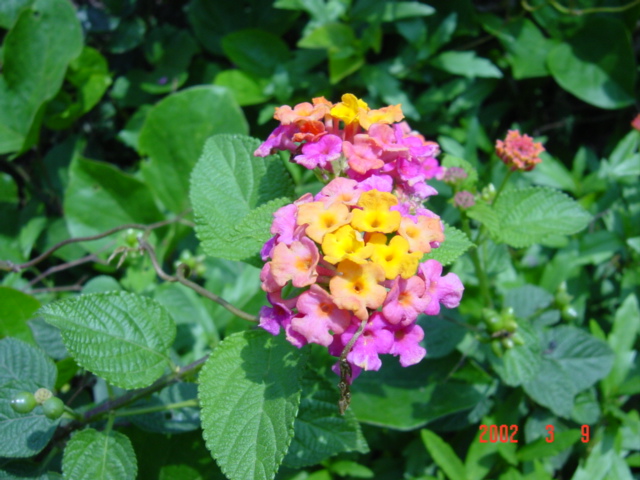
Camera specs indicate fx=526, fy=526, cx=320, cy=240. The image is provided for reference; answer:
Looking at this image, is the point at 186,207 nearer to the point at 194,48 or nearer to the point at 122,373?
the point at 194,48

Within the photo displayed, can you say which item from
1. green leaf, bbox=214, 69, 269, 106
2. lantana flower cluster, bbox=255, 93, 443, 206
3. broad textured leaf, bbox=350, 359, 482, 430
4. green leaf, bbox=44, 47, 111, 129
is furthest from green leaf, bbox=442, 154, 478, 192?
green leaf, bbox=44, 47, 111, 129

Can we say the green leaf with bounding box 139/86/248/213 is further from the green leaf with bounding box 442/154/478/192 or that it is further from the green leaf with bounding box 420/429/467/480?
the green leaf with bounding box 420/429/467/480

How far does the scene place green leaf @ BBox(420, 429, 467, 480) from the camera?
5.37 feet

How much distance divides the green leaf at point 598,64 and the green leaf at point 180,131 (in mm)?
1434

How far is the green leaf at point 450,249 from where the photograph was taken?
1.10 m

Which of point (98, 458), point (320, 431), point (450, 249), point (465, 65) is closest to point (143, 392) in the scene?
point (98, 458)

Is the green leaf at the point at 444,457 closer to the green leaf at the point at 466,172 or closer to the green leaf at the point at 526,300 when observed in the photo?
the green leaf at the point at 526,300

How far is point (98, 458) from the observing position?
1.20 metres

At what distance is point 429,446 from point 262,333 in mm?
817

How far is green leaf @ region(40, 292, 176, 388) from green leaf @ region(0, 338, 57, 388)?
25 centimetres

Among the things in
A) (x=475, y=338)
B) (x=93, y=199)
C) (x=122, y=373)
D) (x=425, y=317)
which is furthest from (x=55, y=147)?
(x=475, y=338)

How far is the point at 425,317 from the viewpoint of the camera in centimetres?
175

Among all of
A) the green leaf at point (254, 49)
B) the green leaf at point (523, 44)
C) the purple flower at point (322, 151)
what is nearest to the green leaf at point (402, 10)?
the green leaf at point (523, 44)

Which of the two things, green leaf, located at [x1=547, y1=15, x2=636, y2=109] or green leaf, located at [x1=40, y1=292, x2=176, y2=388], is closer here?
green leaf, located at [x1=40, y1=292, x2=176, y2=388]
